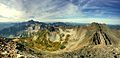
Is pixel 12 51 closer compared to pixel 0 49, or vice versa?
pixel 12 51

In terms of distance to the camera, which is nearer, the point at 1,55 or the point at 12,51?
the point at 12,51

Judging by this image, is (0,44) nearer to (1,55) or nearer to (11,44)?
(1,55)

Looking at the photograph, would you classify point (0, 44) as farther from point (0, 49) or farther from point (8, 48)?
point (8, 48)

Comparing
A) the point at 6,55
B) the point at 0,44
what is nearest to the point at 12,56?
the point at 6,55

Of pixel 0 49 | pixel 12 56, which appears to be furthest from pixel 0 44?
pixel 12 56

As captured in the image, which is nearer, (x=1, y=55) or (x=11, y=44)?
(x=11, y=44)

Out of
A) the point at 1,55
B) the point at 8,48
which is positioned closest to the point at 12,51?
the point at 8,48
